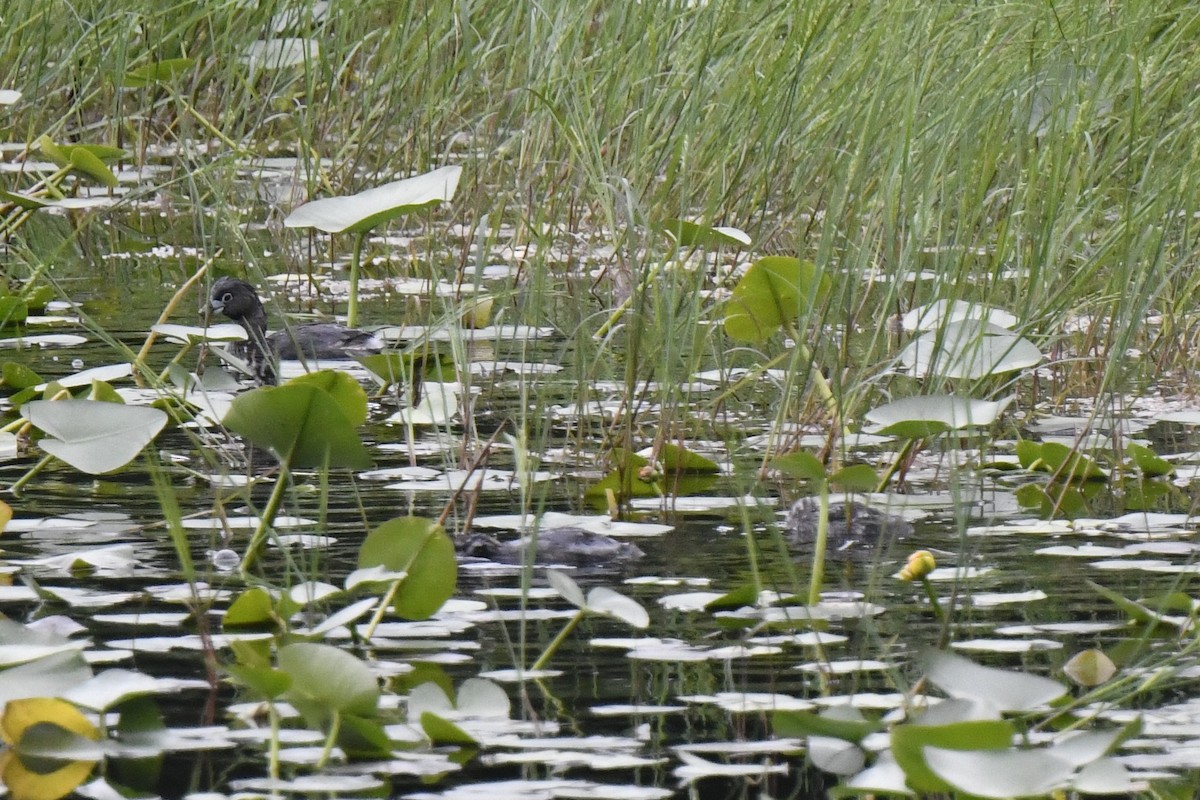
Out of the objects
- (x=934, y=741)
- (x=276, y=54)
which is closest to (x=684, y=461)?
(x=934, y=741)

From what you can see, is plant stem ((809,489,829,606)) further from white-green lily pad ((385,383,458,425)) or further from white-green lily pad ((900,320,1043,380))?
white-green lily pad ((385,383,458,425))

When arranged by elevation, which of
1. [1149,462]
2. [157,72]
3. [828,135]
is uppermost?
[157,72]

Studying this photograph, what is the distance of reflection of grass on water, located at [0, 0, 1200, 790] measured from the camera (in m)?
4.05

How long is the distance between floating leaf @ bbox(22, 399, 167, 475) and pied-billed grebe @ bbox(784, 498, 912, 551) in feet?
3.66

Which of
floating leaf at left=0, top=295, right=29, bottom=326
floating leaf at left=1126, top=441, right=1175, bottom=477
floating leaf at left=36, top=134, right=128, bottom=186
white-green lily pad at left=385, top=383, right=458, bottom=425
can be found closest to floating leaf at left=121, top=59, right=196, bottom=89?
floating leaf at left=36, top=134, right=128, bottom=186

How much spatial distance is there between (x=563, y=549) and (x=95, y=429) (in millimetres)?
745

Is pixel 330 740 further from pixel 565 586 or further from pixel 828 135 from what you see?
pixel 828 135

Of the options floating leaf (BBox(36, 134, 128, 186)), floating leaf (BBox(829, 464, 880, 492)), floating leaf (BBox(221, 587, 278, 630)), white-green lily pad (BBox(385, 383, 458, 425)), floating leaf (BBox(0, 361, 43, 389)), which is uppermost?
floating leaf (BBox(36, 134, 128, 186))

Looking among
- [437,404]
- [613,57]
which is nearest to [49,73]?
[613,57]

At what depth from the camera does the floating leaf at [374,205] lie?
Answer: 4.07 meters

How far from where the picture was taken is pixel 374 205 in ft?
13.5

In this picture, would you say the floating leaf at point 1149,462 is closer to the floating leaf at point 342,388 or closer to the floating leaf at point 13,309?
the floating leaf at point 342,388

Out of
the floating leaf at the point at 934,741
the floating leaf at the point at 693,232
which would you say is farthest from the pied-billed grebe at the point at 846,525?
the floating leaf at the point at 934,741

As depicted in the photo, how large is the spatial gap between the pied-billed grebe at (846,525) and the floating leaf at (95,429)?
1.12 m
